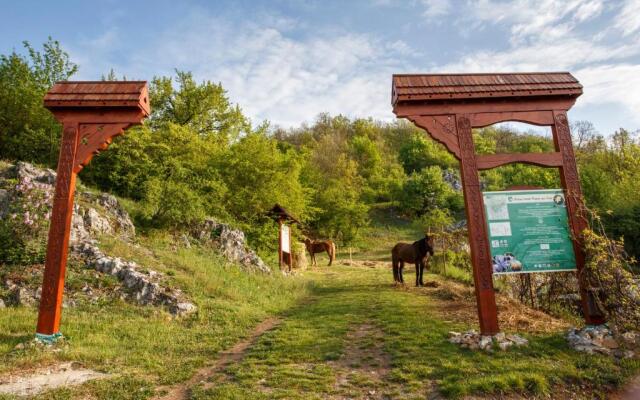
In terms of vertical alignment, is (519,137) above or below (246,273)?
above

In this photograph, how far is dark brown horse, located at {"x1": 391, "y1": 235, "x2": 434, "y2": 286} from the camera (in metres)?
12.2

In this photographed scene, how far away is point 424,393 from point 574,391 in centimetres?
169

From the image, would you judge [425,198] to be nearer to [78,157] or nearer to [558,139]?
[558,139]

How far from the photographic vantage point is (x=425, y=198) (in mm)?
41312

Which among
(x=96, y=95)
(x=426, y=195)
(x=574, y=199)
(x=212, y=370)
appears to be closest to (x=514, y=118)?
(x=574, y=199)

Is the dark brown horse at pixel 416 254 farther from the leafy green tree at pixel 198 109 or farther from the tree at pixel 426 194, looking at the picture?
the tree at pixel 426 194

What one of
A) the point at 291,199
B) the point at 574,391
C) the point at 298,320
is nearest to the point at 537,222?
the point at 574,391

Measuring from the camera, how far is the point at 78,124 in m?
6.70

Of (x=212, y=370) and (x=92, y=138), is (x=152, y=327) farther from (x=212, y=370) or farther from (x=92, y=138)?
(x=92, y=138)

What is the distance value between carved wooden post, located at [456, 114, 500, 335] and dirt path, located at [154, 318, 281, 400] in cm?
384

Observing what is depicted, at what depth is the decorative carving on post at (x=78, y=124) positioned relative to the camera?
249 inches

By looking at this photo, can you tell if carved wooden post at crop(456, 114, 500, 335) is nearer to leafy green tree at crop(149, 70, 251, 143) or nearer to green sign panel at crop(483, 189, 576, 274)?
green sign panel at crop(483, 189, 576, 274)

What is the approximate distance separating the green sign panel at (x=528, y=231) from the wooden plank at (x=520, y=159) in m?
0.48

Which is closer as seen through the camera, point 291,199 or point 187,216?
point 187,216
